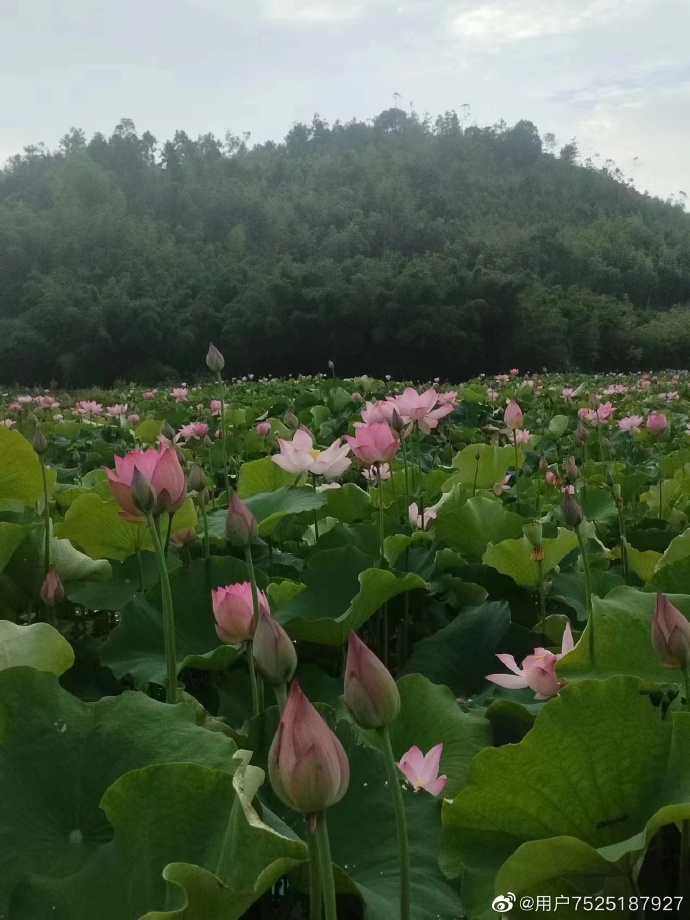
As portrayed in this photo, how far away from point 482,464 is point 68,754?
1.09 m

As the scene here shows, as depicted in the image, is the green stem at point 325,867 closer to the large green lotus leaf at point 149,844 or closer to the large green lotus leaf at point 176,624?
the large green lotus leaf at point 149,844

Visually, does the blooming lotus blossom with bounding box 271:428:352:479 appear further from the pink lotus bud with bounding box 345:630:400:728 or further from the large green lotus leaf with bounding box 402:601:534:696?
the pink lotus bud with bounding box 345:630:400:728

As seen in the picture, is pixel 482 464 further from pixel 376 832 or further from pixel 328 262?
pixel 328 262

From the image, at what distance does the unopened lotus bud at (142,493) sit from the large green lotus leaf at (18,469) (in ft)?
1.35

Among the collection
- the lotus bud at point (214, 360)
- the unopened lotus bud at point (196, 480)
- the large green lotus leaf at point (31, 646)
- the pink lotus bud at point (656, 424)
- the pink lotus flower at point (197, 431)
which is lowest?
the pink lotus bud at point (656, 424)

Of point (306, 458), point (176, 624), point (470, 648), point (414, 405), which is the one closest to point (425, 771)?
point (470, 648)

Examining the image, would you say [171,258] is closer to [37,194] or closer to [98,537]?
Answer: [37,194]

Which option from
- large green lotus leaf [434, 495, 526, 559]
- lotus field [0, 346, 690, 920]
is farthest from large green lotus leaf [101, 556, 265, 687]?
large green lotus leaf [434, 495, 526, 559]

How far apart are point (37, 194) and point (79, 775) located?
40.8 m

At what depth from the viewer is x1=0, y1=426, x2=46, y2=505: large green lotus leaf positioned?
0.97m

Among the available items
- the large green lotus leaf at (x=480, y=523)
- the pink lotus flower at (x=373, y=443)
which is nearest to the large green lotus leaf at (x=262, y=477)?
the large green lotus leaf at (x=480, y=523)

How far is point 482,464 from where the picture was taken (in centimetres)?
149

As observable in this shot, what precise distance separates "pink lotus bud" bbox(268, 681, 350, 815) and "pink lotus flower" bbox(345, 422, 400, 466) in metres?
0.54

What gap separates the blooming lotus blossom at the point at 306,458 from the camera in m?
1.02
